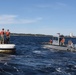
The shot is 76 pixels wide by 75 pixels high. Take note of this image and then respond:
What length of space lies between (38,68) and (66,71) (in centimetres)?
259

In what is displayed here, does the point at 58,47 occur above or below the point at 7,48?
below

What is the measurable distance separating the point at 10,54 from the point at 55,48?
12582mm

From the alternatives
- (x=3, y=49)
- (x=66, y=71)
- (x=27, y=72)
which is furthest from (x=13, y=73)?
(x=3, y=49)

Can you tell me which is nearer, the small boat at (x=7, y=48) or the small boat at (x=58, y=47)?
the small boat at (x=7, y=48)

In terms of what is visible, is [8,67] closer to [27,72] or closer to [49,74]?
[27,72]

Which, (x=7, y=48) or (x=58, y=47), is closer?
(x=7, y=48)

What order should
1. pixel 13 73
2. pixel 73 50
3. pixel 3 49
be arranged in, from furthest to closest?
pixel 73 50
pixel 3 49
pixel 13 73

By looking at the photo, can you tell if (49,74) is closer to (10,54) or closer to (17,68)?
(17,68)

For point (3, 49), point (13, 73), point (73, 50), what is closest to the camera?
point (13, 73)

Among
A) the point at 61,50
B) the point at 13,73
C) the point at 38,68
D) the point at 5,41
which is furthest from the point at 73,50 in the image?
the point at 13,73

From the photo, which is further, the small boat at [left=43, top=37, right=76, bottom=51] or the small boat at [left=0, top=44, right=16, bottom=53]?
the small boat at [left=43, top=37, right=76, bottom=51]

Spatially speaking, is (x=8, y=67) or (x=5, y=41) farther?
(x=5, y=41)

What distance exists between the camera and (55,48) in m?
46.6

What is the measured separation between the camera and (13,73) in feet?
71.7
